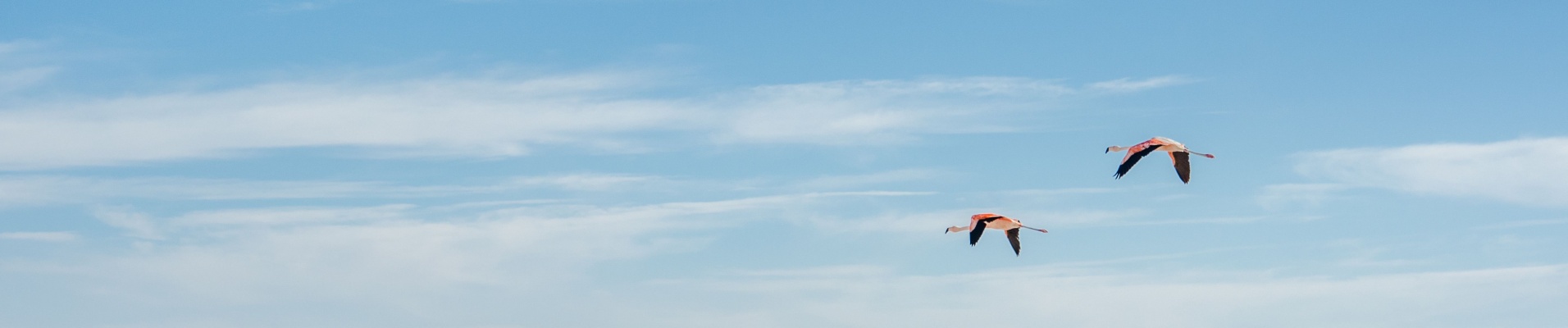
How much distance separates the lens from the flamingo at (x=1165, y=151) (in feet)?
316

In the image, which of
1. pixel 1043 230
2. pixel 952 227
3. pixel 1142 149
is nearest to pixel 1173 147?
pixel 1142 149

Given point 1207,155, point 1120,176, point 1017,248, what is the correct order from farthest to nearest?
point 1017,248 < point 1207,155 < point 1120,176

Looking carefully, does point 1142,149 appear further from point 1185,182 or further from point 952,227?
point 952,227

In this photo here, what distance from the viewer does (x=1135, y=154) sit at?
97.0 meters

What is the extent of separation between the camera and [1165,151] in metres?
98.7

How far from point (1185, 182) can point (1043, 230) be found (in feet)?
30.3

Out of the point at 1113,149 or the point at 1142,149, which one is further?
the point at 1113,149

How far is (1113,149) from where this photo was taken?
113688mm

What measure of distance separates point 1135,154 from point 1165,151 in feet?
8.70

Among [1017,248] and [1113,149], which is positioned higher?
[1113,149]

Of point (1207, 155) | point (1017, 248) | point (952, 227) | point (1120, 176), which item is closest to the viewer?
point (1120, 176)

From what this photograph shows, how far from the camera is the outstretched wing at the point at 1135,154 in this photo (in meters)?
95.2

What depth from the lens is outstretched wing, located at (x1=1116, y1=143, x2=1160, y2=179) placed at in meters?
95.2

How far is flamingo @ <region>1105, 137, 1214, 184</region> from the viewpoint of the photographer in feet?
316
